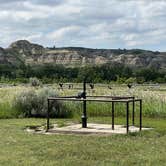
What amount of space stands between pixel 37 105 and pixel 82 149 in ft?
32.0

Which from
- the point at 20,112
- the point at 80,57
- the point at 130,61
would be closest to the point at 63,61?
the point at 80,57

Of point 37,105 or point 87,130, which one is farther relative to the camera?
point 37,105

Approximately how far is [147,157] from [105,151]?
3.26ft

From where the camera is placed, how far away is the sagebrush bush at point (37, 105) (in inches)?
780

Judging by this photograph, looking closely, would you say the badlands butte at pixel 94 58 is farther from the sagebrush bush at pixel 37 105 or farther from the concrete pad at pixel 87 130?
the concrete pad at pixel 87 130

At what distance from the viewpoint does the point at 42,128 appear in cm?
1501

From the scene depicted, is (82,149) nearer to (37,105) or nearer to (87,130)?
(87,130)

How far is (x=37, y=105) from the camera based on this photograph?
20031 mm

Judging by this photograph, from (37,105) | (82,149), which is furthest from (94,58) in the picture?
(82,149)

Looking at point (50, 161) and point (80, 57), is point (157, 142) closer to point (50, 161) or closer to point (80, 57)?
point (50, 161)

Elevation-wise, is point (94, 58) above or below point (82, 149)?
above

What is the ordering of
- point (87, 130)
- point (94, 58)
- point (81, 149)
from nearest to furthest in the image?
point (81, 149)
point (87, 130)
point (94, 58)

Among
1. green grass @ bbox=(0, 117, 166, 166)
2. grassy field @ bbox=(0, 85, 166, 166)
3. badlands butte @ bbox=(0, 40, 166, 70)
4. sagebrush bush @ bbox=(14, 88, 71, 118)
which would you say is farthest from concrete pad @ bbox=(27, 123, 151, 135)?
badlands butte @ bbox=(0, 40, 166, 70)

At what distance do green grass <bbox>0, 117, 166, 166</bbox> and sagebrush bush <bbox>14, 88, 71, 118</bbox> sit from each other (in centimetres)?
623
